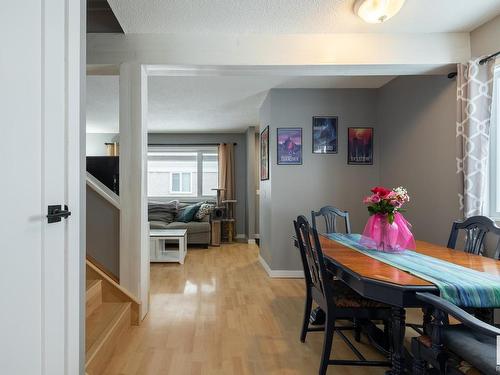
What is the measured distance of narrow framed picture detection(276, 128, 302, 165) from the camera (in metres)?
3.92

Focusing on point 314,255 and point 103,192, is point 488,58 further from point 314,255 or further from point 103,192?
point 103,192

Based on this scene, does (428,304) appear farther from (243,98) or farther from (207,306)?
(243,98)

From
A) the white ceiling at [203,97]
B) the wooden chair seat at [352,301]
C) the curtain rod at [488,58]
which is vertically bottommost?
the wooden chair seat at [352,301]

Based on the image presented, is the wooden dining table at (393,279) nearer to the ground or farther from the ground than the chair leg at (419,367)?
farther from the ground

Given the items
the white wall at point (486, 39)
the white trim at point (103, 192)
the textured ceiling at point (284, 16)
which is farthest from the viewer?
the white trim at point (103, 192)

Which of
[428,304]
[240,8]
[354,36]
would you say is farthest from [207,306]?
[354,36]

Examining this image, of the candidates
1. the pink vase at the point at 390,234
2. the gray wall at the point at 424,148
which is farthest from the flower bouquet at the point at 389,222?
the gray wall at the point at 424,148

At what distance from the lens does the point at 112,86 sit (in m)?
3.83

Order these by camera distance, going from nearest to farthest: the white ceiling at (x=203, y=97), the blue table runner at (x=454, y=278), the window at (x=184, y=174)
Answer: the blue table runner at (x=454, y=278) < the white ceiling at (x=203, y=97) < the window at (x=184, y=174)

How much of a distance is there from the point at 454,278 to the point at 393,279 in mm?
280

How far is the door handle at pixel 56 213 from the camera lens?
3.56ft

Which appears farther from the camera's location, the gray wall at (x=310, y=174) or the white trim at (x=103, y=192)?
the gray wall at (x=310, y=174)

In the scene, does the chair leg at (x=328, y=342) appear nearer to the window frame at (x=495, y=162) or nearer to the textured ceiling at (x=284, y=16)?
the window frame at (x=495, y=162)

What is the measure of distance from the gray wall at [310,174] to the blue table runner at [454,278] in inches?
81.2
